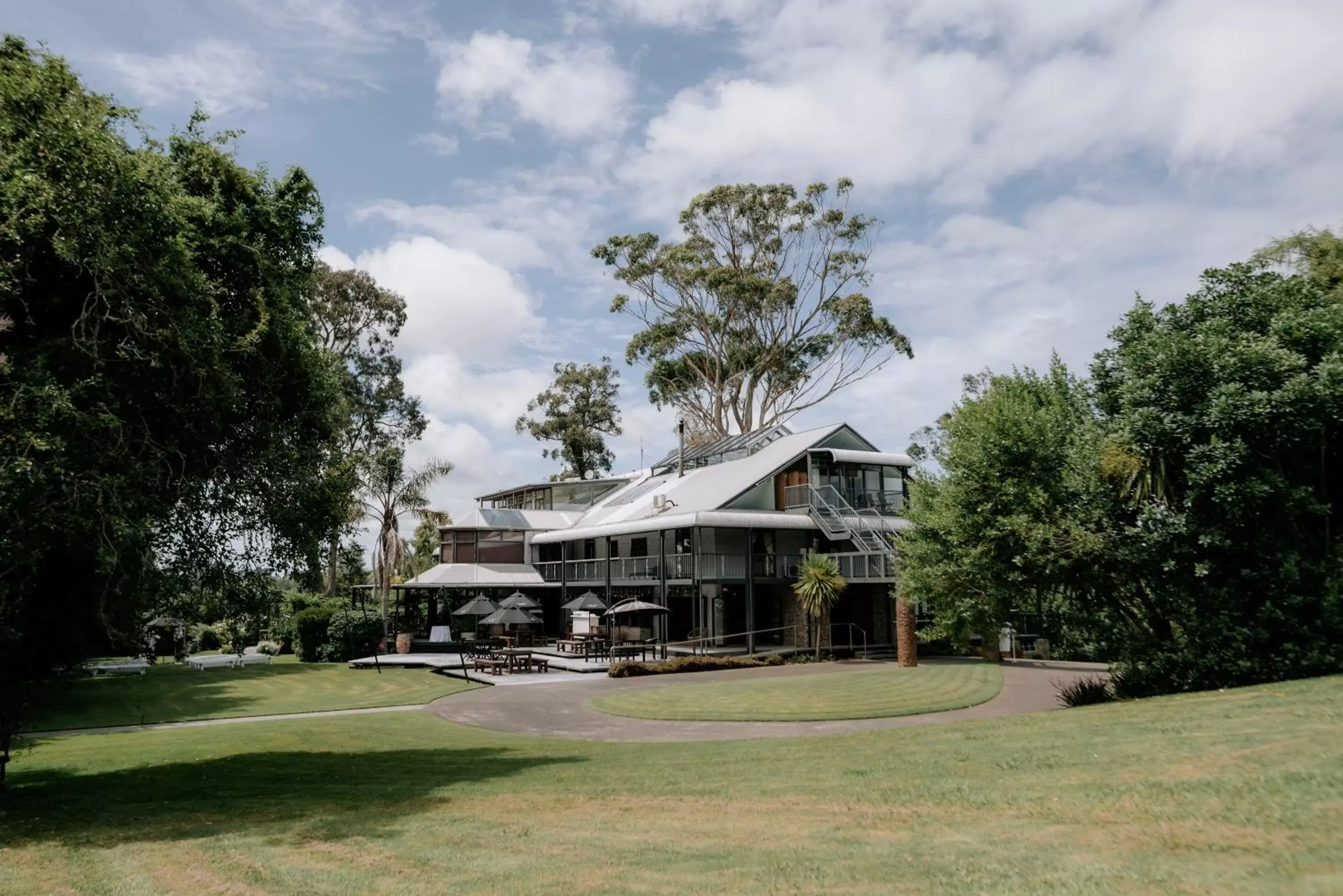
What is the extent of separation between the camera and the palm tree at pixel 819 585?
27.9 meters

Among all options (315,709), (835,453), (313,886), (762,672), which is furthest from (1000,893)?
(835,453)

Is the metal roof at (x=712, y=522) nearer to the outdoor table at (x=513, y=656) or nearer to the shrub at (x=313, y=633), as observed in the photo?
the outdoor table at (x=513, y=656)

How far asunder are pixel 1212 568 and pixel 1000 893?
1078 cm

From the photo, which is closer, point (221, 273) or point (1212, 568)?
point (221, 273)

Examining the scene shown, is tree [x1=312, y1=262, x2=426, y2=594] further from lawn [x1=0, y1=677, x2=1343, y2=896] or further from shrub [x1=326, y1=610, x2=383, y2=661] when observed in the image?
lawn [x1=0, y1=677, x2=1343, y2=896]

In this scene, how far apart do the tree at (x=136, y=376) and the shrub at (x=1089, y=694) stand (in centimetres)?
1250

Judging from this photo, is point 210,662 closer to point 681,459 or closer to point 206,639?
point 206,639

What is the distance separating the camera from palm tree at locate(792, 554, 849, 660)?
91.4ft

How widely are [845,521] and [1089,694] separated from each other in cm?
1670

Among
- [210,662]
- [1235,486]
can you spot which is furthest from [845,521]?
[210,662]

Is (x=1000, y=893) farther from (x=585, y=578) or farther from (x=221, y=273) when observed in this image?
(x=585, y=578)

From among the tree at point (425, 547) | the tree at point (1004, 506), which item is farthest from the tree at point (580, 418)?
the tree at point (1004, 506)

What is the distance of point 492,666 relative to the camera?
87.7 feet

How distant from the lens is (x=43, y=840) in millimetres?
8273
